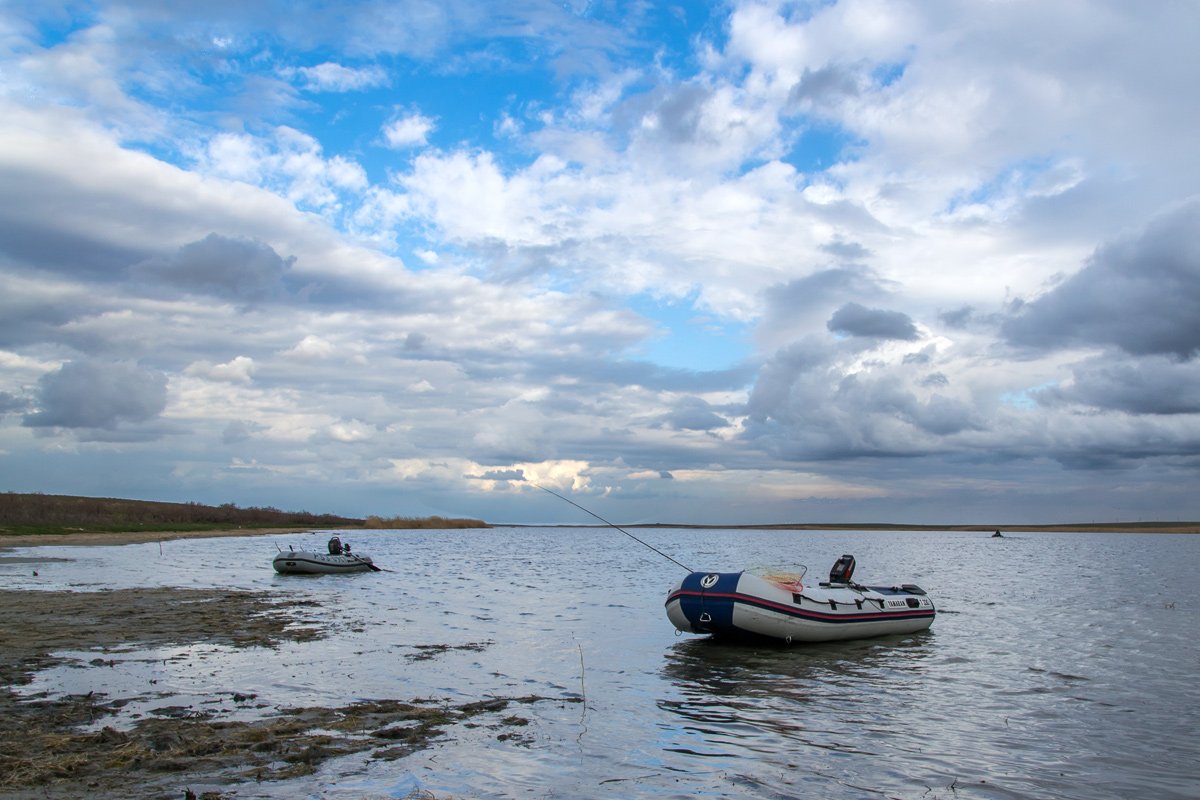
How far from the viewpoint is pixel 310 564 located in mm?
45219

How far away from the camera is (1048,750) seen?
41.1 ft

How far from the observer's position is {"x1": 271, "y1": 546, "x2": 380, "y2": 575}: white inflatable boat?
45.1m

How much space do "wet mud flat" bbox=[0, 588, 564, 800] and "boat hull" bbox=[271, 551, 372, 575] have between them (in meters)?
26.3

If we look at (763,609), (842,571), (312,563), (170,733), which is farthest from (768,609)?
(312,563)

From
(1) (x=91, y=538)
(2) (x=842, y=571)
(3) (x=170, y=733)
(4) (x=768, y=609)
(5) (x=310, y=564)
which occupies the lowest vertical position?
(1) (x=91, y=538)

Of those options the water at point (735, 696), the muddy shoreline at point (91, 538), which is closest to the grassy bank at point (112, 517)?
the muddy shoreline at point (91, 538)

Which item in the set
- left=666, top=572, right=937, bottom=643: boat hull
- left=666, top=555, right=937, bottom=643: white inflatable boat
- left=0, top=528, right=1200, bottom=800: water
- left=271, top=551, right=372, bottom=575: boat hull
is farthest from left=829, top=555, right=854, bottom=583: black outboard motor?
left=271, top=551, right=372, bottom=575: boat hull

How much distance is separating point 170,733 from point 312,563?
1444 inches

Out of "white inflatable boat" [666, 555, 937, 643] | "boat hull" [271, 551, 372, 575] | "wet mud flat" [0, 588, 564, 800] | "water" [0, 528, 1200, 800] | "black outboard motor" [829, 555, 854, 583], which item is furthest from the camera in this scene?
"boat hull" [271, 551, 372, 575]

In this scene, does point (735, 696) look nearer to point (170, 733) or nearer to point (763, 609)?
point (763, 609)

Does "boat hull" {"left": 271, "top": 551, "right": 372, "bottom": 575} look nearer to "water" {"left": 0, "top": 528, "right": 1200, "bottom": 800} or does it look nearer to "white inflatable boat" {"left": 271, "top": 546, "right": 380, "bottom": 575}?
"white inflatable boat" {"left": 271, "top": 546, "right": 380, "bottom": 575}

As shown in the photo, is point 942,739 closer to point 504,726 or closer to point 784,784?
point 784,784

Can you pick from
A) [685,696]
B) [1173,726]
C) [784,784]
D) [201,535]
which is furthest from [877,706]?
[201,535]

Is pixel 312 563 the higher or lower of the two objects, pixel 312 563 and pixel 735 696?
the lower
